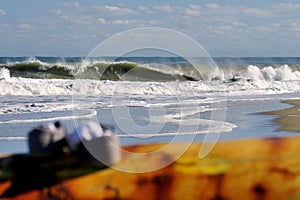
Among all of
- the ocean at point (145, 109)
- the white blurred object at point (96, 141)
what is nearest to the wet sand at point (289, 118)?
the ocean at point (145, 109)

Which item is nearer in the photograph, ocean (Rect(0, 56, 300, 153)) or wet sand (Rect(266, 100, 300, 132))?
ocean (Rect(0, 56, 300, 153))

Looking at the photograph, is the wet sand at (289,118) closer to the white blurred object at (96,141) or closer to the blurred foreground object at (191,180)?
the blurred foreground object at (191,180)

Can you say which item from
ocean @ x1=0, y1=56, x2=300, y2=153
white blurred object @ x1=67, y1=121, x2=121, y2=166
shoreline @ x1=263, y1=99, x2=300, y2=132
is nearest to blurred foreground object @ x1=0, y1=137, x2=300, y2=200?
white blurred object @ x1=67, y1=121, x2=121, y2=166

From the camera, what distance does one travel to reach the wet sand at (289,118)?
898cm

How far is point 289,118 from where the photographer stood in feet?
33.7

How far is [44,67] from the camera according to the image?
95.7 ft

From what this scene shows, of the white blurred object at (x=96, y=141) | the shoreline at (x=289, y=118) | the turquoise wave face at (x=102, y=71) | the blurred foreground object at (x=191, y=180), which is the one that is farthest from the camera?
the turquoise wave face at (x=102, y=71)

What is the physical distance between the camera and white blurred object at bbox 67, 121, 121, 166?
3494mm

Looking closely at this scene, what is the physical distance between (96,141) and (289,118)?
7294 mm

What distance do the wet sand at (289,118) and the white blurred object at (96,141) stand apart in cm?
559

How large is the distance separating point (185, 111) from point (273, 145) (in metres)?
7.48

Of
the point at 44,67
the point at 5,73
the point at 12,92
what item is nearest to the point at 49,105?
the point at 12,92

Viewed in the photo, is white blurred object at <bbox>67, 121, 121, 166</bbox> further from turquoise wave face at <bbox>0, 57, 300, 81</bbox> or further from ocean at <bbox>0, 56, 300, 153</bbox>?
turquoise wave face at <bbox>0, 57, 300, 81</bbox>

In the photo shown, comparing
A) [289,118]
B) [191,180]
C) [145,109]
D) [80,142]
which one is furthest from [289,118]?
[80,142]
